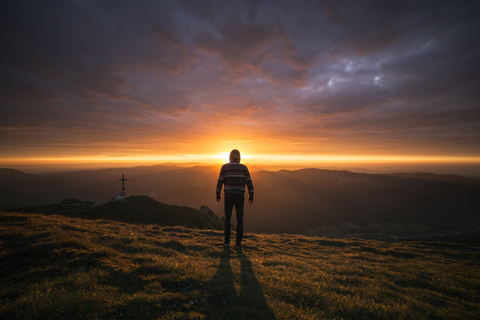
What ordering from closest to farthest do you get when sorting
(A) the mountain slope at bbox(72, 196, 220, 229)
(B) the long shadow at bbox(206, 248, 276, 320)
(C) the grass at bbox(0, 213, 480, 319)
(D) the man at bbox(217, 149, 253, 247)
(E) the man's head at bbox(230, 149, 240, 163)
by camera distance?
(C) the grass at bbox(0, 213, 480, 319)
(B) the long shadow at bbox(206, 248, 276, 320)
(D) the man at bbox(217, 149, 253, 247)
(E) the man's head at bbox(230, 149, 240, 163)
(A) the mountain slope at bbox(72, 196, 220, 229)

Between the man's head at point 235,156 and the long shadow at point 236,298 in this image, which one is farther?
the man's head at point 235,156

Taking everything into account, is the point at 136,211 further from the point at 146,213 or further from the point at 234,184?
the point at 234,184

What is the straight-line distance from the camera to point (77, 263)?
19.8 feet

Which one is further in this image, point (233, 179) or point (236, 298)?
point (233, 179)

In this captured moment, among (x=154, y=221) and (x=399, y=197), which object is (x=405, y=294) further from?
(x=399, y=197)

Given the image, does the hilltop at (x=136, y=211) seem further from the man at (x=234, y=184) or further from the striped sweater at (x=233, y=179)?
the striped sweater at (x=233, y=179)

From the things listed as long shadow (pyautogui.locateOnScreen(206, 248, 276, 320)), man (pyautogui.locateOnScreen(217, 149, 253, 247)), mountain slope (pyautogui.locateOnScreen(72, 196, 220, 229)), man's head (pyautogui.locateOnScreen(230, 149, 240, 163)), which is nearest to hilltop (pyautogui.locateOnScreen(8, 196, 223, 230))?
mountain slope (pyautogui.locateOnScreen(72, 196, 220, 229))

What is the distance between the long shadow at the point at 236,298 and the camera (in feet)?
14.6

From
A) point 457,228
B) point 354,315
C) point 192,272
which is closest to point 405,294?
point 354,315

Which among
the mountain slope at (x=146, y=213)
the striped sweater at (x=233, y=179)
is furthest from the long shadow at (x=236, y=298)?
the mountain slope at (x=146, y=213)

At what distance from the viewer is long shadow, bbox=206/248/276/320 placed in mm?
4449

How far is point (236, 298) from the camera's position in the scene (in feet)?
17.0

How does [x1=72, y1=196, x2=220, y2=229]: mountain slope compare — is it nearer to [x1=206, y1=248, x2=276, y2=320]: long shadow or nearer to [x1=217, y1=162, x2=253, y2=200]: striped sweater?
[x1=217, y1=162, x2=253, y2=200]: striped sweater

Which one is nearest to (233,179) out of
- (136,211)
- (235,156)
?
(235,156)
